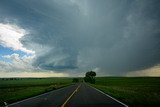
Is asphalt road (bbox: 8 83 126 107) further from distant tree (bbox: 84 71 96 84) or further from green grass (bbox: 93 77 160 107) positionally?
distant tree (bbox: 84 71 96 84)

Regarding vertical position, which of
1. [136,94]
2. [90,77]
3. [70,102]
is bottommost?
[70,102]

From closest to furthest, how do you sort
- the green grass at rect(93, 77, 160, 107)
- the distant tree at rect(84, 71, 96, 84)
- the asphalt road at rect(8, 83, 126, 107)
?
the asphalt road at rect(8, 83, 126, 107)
the green grass at rect(93, 77, 160, 107)
the distant tree at rect(84, 71, 96, 84)

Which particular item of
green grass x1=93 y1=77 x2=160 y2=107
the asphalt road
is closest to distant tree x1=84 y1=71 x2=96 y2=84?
green grass x1=93 y1=77 x2=160 y2=107

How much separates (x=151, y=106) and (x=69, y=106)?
5.00 m

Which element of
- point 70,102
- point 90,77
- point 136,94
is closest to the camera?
point 70,102

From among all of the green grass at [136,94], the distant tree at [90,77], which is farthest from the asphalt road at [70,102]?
the distant tree at [90,77]

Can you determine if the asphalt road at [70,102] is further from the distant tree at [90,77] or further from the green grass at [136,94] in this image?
the distant tree at [90,77]

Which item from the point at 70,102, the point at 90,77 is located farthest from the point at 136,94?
the point at 90,77

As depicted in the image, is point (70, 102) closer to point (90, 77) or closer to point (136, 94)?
point (136, 94)

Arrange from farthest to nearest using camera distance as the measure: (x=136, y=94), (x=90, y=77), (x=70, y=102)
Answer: (x=90, y=77) → (x=136, y=94) → (x=70, y=102)

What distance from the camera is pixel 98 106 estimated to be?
14.1 meters

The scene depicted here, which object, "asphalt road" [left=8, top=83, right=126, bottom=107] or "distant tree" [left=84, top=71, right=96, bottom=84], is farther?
"distant tree" [left=84, top=71, right=96, bottom=84]

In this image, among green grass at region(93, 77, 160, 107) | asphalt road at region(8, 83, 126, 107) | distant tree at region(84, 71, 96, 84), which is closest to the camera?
asphalt road at region(8, 83, 126, 107)

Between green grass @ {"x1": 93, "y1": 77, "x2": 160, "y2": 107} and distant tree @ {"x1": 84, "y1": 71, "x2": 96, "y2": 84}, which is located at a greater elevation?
distant tree @ {"x1": 84, "y1": 71, "x2": 96, "y2": 84}
